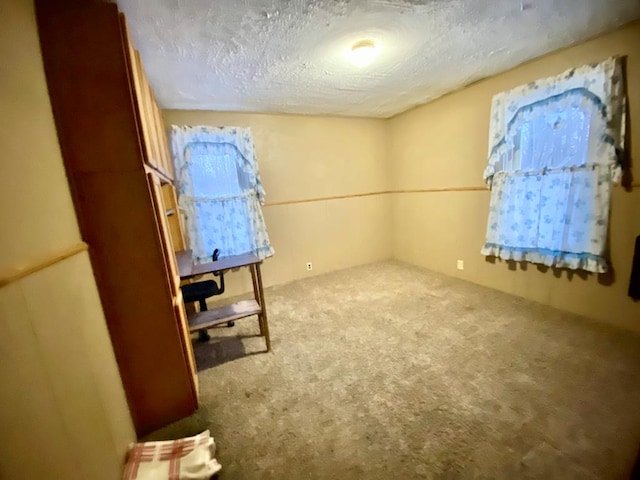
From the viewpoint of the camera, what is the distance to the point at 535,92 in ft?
7.79

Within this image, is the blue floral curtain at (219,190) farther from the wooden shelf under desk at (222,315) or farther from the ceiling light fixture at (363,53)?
the ceiling light fixture at (363,53)

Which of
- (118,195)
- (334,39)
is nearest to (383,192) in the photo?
(334,39)

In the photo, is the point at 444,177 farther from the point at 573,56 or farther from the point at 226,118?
the point at 226,118

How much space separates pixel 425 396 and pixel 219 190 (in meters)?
2.79

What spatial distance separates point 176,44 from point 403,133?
9.92 ft

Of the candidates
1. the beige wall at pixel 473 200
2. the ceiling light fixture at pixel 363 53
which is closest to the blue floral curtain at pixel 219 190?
the ceiling light fixture at pixel 363 53

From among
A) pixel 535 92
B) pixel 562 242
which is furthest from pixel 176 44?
pixel 562 242

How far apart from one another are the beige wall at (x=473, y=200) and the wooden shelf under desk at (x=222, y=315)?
2536 mm

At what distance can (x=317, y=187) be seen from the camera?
3.82 m

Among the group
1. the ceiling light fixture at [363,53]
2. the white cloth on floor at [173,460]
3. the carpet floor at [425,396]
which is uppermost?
the ceiling light fixture at [363,53]

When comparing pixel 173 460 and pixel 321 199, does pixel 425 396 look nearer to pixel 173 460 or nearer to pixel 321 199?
pixel 173 460

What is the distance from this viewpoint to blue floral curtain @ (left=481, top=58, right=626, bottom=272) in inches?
80.1

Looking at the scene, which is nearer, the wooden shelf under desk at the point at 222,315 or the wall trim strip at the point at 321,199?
the wooden shelf under desk at the point at 222,315

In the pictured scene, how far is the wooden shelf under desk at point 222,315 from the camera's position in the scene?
2.00 meters
